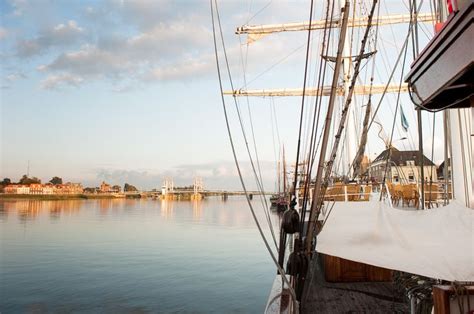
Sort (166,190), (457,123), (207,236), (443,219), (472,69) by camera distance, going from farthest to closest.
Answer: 1. (166,190)
2. (207,236)
3. (457,123)
4. (443,219)
5. (472,69)

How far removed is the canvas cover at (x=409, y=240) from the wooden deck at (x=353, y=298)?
125 cm

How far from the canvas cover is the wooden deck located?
1.25 metres

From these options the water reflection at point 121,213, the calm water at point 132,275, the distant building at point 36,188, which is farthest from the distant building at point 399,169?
the distant building at point 36,188

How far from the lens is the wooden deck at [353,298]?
628cm

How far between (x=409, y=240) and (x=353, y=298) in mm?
3316

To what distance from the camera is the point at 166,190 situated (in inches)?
7165

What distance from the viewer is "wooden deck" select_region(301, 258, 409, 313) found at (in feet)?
20.6

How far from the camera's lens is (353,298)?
698cm

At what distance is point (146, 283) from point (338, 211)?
12.0 metres

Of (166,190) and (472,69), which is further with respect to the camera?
(166,190)

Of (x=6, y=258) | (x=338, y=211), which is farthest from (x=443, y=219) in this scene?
(x=6, y=258)

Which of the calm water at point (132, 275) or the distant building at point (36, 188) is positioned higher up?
the distant building at point (36, 188)

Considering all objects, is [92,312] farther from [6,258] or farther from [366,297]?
[6,258]

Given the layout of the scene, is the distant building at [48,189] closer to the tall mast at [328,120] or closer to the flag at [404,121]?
the flag at [404,121]
